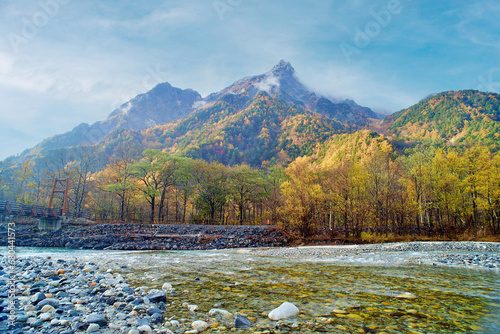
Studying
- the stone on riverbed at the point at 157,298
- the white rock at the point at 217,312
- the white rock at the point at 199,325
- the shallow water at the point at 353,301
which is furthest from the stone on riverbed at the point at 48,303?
the white rock at the point at 217,312

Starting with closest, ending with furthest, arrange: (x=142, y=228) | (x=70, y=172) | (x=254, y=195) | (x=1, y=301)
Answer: (x=1, y=301) → (x=142, y=228) → (x=70, y=172) → (x=254, y=195)

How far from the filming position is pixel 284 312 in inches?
165

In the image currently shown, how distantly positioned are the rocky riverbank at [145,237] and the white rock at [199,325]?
77.8 ft

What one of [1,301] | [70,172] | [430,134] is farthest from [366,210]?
[430,134]

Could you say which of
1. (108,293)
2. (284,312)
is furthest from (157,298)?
(284,312)

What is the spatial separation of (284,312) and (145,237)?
27957 mm

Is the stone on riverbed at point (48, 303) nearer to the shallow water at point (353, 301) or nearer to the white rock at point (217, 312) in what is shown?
the shallow water at point (353, 301)

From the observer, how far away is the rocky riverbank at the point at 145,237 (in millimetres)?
26016

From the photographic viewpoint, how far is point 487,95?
7072 inches

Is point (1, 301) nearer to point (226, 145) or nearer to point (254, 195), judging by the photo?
point (254, 195)

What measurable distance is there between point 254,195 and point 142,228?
1135 inches

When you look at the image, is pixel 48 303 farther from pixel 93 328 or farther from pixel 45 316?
pixel 93 328

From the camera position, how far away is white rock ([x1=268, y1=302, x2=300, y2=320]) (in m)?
4.07

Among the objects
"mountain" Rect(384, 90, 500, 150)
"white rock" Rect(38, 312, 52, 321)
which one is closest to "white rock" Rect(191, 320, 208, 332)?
"white rock" Rect(38, 312, 52, 321)
